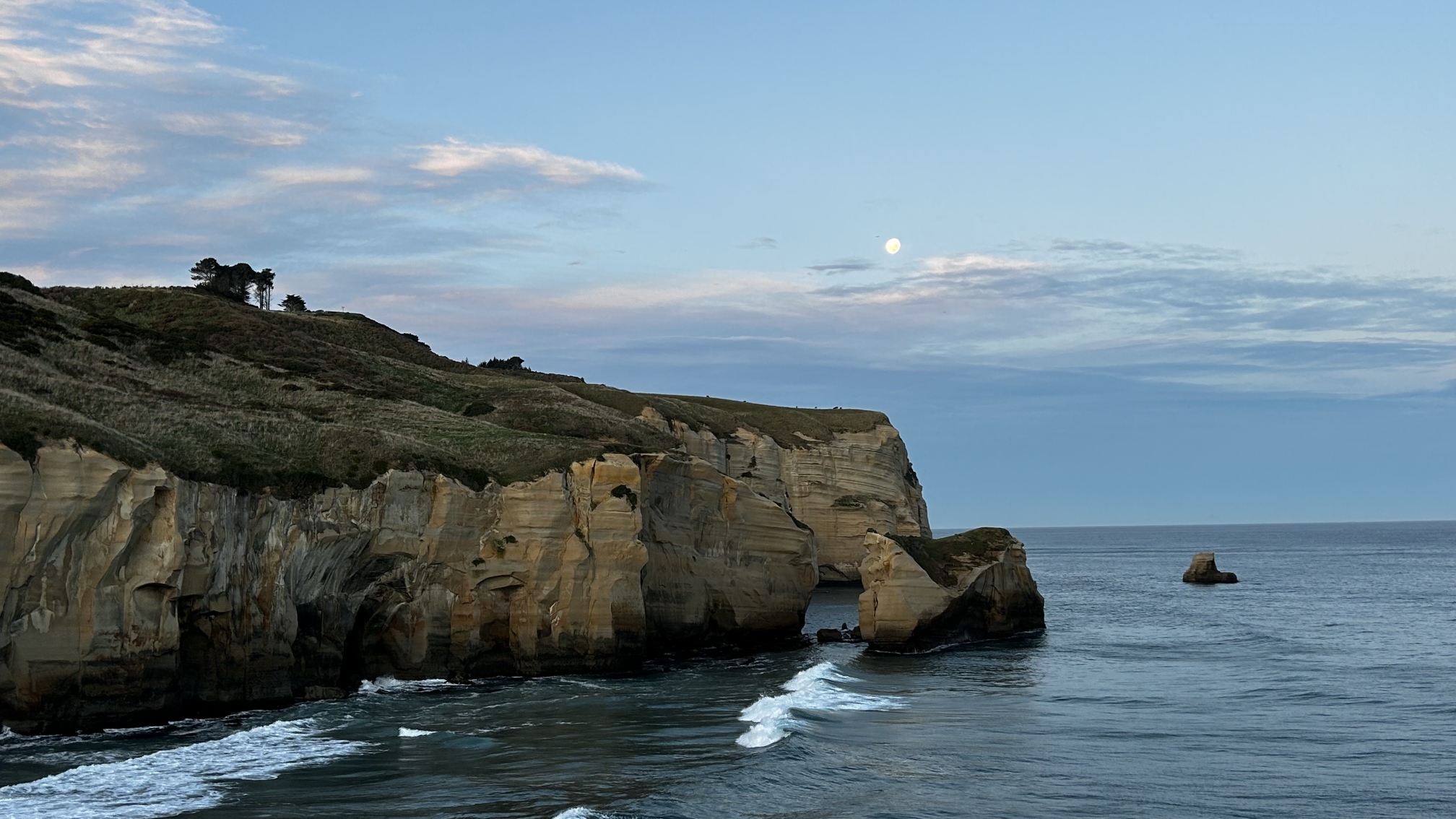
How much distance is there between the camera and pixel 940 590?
55.1m

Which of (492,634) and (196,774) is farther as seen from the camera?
(492,634)

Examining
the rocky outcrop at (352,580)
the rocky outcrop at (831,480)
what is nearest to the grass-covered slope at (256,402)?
the rocky outcrop at (352,580)

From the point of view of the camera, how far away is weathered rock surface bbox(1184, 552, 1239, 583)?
4016 inches

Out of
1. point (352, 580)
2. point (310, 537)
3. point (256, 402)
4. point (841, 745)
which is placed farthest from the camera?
point (256, 402)

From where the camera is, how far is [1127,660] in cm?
5166

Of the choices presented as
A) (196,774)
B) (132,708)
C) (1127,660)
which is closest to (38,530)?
(132,708)

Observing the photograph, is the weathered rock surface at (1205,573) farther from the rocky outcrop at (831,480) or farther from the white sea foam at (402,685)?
the white sea foam at (402,685)

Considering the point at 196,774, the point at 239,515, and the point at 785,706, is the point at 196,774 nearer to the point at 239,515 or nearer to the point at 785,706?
the point at 239,515

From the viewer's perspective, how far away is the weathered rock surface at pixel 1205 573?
102m

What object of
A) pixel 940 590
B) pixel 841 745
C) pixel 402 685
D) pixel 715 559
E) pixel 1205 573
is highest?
pixel 715 559

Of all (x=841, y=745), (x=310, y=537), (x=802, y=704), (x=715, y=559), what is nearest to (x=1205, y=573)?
(x=715, y=559)

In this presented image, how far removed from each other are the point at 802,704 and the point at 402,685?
14.2m

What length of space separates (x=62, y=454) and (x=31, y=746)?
7.80 metres

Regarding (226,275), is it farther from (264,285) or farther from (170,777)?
(170,777)
